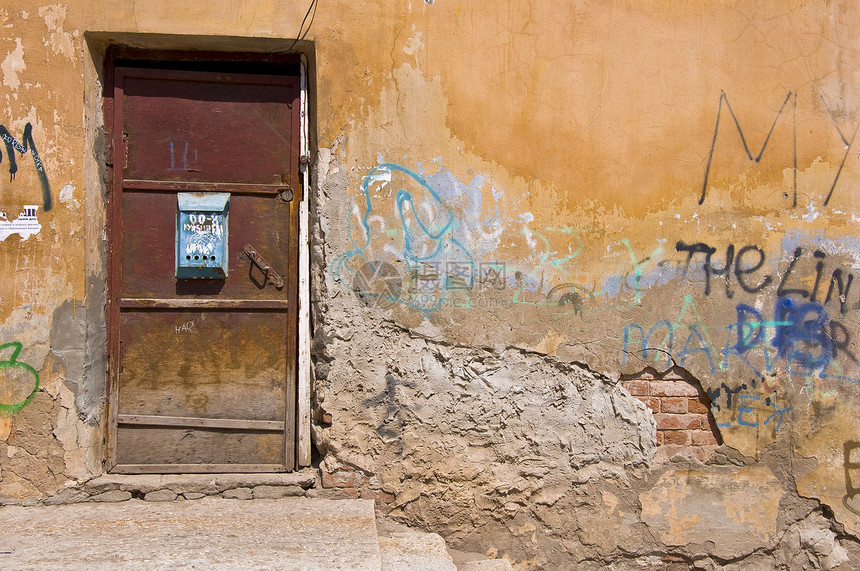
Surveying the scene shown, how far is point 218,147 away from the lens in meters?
3.08

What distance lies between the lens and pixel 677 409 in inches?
122

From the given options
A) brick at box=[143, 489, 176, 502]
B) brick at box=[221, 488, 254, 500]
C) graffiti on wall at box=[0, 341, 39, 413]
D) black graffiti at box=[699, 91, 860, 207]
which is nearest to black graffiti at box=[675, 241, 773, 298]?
black graffiti at box=[699, 91, 860, 207]

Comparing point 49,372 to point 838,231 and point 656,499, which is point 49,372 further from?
point 838,231

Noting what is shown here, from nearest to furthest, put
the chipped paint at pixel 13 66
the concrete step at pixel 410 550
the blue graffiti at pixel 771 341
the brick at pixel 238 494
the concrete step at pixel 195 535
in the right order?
the concrete step at pixel 195 535 → the concrete step at pixel 410 550 → the chipped paint at pixel 13 66 → the brick at pixel 238 494 → the blue graffiti at pixel 771 341

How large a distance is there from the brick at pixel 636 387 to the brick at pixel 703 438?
31 cm

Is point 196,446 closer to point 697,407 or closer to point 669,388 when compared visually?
point 669,388

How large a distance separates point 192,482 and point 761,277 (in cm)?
287

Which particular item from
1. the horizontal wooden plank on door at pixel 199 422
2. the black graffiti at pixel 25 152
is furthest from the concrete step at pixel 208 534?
the black graffiti at pixel 25 152

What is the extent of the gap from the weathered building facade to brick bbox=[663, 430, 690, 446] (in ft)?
0.05

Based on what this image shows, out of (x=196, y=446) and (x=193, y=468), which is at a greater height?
(x=196, y=446)

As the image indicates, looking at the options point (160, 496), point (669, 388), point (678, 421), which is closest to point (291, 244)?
point (160, 496)

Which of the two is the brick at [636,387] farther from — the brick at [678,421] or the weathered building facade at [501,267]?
the brick at [678,421]

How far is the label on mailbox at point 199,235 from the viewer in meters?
3.02

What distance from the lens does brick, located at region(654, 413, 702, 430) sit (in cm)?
309
